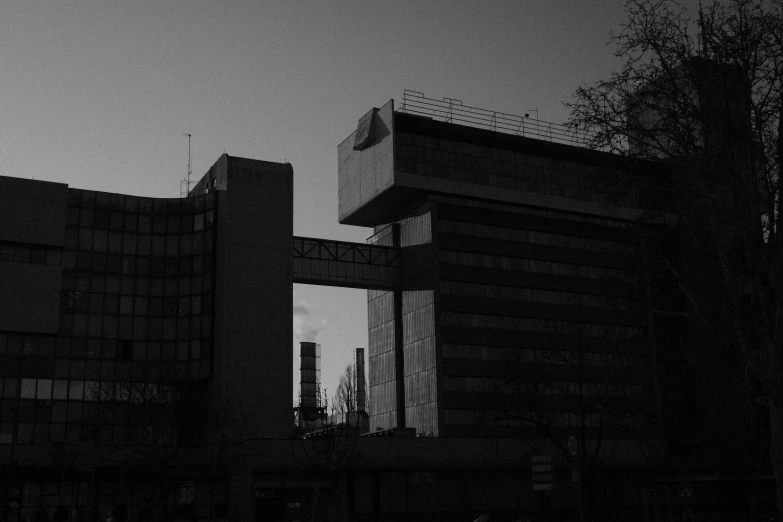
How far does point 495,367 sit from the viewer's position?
93062 millimetres

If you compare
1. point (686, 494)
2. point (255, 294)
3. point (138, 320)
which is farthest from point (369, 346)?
point (686, 494)

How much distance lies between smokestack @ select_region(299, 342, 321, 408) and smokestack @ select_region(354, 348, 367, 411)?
53.5ft

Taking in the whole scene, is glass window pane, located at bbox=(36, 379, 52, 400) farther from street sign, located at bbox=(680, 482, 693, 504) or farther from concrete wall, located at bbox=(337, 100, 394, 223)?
street sign, located at bbox=(680, 482, 693, 504)

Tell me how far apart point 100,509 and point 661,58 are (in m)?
56.2

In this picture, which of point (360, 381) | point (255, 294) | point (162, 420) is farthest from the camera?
point (360, 381)

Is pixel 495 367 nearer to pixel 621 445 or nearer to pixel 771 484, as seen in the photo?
pixel 621 445

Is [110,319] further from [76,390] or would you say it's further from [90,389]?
[76,390]

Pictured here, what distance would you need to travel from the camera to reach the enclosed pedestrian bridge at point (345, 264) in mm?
91250

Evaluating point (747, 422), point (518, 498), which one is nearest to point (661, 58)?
point (747, 422)

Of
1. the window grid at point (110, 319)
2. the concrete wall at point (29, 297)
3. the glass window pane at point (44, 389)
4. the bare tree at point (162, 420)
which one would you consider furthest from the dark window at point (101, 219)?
the glass window pane at point (44, 389)

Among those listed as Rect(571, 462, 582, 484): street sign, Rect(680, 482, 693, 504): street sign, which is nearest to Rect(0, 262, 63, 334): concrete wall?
Rect(680, 482, 693, 504): street sign

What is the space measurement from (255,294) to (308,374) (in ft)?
118

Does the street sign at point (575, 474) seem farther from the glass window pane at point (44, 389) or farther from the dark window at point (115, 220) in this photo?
the dark window at point (115, 220)

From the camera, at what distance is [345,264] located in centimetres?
9350
